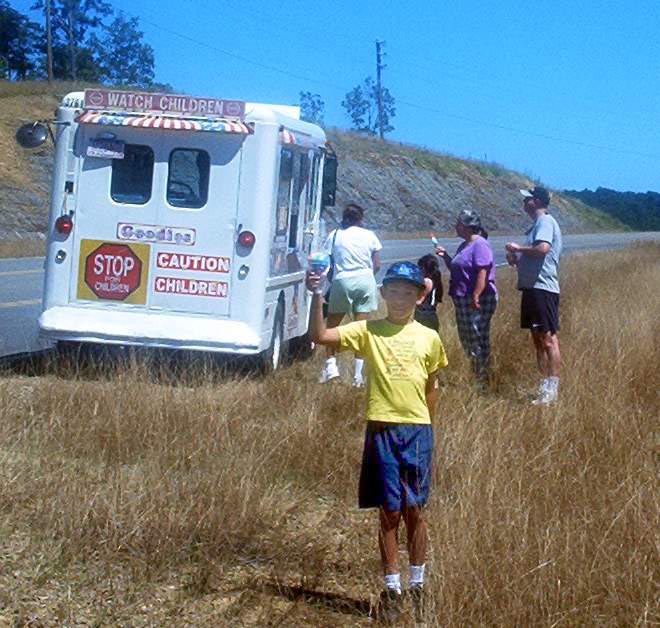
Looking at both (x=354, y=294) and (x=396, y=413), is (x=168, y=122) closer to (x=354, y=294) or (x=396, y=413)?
(x=354, y=294)

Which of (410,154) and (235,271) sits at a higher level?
(410,154)

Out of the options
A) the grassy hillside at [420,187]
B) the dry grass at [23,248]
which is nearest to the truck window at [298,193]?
the dry grass at [23,248]

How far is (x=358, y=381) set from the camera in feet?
33.8

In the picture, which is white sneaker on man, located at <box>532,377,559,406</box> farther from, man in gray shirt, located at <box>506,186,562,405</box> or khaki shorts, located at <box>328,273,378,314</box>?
khaki shorts, located at <box>328,273,378,314</box>

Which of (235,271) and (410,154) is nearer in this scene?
(235,271)

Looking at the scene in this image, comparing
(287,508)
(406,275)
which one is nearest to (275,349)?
(287,508)

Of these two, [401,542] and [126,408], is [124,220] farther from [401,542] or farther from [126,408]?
[401,542]

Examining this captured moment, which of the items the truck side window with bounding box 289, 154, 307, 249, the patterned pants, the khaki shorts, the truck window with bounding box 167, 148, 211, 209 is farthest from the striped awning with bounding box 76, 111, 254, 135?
the patterned pants

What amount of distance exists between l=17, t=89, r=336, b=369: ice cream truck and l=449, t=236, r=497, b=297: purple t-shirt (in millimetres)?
1573

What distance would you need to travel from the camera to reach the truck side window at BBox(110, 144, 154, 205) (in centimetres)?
1080

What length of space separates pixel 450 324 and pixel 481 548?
8.89 meters

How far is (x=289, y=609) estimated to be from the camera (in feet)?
17.8

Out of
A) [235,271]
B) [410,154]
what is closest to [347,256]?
[235,271]

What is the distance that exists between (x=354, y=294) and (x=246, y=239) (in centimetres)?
108
